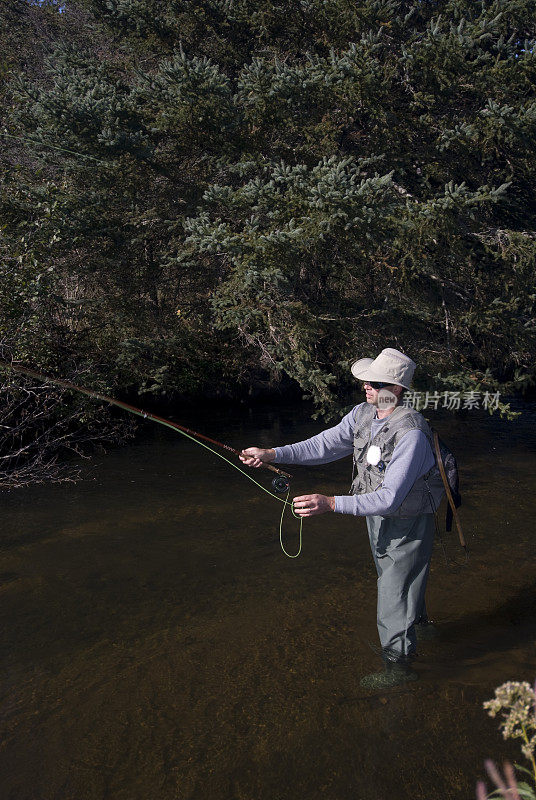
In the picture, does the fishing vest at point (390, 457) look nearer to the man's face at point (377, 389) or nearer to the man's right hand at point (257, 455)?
the man's face at point (377, 389)

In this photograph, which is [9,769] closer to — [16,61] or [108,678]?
[108,678]

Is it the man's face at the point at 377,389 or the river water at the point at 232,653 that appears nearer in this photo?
the river water at the point at 232,653

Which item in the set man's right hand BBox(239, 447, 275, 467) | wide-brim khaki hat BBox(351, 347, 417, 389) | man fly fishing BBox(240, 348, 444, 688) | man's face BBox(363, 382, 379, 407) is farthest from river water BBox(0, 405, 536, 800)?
wide-brim khaki hat BBox(351, 347, 417, 389)

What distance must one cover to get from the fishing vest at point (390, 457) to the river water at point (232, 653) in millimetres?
1297

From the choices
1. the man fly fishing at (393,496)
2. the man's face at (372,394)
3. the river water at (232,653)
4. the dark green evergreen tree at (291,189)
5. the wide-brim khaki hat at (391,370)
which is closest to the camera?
the river water at (232,653)

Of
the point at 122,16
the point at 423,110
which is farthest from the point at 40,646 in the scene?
the point at 122,16

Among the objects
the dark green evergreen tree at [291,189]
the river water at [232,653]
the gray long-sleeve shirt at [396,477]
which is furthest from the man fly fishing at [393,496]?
the dark green evergreen tree at [291,189]

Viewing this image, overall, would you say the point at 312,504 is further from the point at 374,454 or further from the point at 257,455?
the point at 257,455

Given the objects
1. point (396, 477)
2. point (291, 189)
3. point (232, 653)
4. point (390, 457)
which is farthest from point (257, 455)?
point (291, 189)

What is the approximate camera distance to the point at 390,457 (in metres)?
4.24

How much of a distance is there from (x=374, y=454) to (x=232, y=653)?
78.1 inches

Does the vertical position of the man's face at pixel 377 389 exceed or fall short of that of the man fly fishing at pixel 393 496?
it exceeds it

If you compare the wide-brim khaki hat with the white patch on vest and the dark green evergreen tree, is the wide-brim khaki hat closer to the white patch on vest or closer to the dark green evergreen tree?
the white patch on vest

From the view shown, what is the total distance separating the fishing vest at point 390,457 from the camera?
4.16 metres
